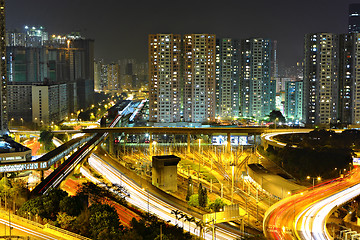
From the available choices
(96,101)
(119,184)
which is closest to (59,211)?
(119,184)

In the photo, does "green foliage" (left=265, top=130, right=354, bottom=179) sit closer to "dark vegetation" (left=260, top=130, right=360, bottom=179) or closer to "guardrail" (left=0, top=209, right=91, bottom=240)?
"dark vegetation" (left=260, top=130, right=360, bottom=179)

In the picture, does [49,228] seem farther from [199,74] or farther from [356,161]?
[199,74]

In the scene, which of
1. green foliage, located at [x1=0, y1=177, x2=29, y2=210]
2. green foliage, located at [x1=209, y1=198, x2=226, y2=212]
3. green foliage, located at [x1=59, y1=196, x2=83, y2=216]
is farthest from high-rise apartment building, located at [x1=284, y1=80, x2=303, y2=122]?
green foliage, located at [x1=59, y1=196, x2=83, y2=216]

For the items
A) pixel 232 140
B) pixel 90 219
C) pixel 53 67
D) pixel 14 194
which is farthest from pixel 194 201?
pixel 53 67

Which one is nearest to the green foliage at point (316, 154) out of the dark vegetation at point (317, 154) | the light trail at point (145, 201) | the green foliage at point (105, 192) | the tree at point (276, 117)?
the dark vegetation at point (317, 154)

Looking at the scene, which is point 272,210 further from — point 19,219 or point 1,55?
point 1,55

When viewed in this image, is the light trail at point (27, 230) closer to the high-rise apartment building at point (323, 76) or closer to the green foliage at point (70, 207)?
the green foliage at point (70, 207)
